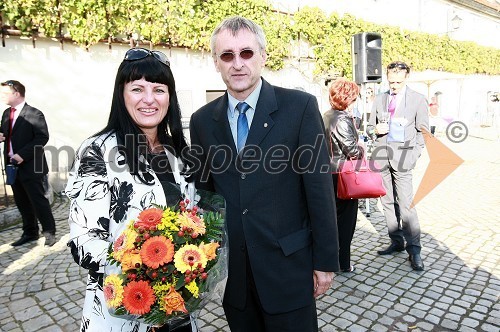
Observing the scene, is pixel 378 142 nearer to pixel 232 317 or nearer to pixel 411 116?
pixel 411 116

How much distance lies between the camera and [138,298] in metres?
1.40

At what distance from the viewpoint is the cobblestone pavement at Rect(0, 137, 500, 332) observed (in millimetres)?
3434

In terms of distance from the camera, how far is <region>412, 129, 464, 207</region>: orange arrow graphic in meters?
8.42

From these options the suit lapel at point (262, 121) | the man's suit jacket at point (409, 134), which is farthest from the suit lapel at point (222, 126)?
the man's suit jacket at point (409, 134)

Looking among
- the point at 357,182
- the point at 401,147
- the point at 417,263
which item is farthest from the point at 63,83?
the point at 417,263

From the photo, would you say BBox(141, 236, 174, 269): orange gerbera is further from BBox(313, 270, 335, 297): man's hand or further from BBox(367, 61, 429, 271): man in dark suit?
BBox(367, 61, 429, 271): man in dark suit

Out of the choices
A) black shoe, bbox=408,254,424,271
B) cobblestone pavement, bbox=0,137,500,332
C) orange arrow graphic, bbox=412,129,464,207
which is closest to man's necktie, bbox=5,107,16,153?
cobblestone pavement, bbox=0,137,500,332

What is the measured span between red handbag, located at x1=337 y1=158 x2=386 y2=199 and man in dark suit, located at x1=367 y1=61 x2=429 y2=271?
0.60 meters

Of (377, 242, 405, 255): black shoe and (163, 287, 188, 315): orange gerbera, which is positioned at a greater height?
(163, 287, 188, 315): orange gerbera

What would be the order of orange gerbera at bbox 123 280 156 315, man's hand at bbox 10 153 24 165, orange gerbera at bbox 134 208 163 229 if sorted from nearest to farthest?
orange gerbera at bbox 123 280 156 315, orange gerbera at bbox 134 208 163 229, man's hand at bbox 10 153 24 165

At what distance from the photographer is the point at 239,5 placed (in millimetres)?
11461

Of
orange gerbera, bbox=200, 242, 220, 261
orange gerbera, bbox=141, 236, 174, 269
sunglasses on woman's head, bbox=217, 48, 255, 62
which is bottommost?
orange gerbera, bbox=200, 242, 220, 261

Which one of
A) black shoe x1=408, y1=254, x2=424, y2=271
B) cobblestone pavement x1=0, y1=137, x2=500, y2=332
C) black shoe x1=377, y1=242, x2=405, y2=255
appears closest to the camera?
cobblestone pavement x1=0, y1=137, x2=500, y2=332

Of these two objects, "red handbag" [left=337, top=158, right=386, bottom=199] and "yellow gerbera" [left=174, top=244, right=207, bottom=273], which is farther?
"red handbag" [left=337, top=158, right=386, bottom=199]
